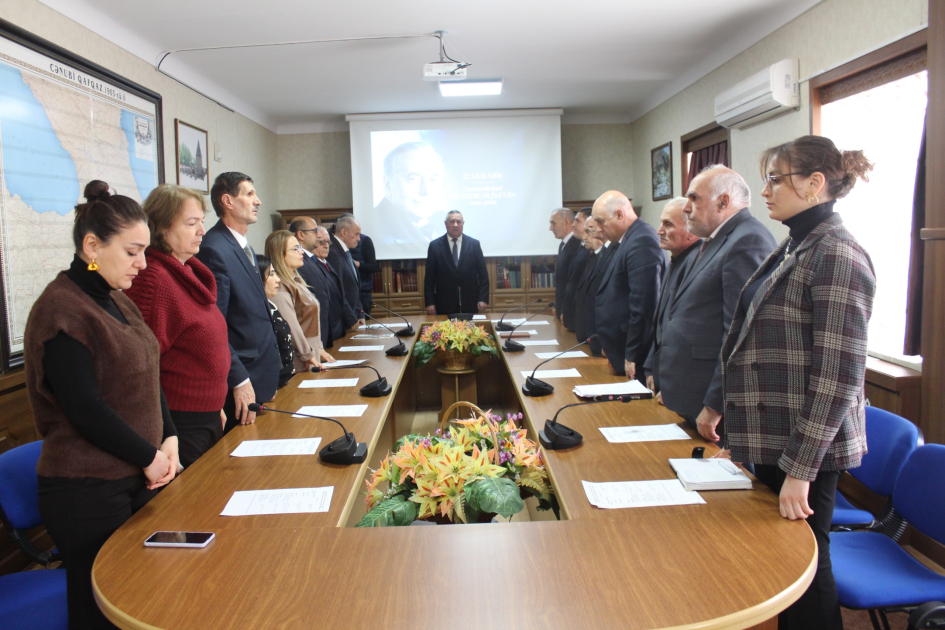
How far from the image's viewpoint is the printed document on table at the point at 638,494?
1.48m

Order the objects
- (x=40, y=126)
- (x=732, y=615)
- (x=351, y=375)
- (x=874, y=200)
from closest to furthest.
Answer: (x=732, y=615), (x=351, y=375), (x=40, y=126), (x=874, y=200)

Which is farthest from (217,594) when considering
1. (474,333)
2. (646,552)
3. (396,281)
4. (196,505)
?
(396,281)

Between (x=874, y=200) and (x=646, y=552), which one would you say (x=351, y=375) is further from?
(x=874, y=200)

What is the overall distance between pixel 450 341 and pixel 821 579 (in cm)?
283

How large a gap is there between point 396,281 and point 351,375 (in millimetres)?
4668

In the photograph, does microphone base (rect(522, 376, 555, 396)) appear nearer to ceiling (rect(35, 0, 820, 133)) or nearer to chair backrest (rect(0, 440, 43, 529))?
chair backrest (rect(0, 440, 43, 529))

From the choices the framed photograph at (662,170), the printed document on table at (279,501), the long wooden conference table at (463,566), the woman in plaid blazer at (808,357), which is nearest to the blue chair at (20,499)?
the long wooden conference table at (463,566)

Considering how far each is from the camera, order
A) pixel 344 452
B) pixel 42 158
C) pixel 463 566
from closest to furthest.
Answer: pixel 463 566
pixel 344 452
pixel 42 158

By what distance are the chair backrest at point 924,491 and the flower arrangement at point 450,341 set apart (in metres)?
2.66

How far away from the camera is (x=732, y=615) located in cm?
104

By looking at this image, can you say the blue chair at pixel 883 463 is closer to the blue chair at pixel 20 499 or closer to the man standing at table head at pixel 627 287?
the man standing at table head at pixel 627 287

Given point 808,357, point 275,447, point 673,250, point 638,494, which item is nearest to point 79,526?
point 275,447

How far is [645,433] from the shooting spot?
1.99 meters

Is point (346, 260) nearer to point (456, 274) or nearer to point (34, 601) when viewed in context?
point (456, 274)
